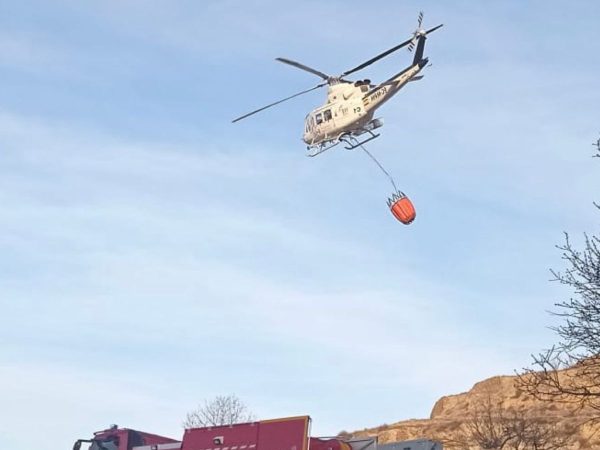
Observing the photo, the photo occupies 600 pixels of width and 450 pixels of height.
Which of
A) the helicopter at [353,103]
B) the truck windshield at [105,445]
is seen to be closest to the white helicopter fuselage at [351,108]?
the helicopter at [353,103]

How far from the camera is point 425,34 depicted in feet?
120

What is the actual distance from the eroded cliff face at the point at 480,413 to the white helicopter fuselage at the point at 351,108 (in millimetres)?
12467

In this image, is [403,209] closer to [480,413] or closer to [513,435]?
[513,435]

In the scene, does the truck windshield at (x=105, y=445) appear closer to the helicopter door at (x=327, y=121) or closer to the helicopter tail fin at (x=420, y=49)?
the helicopter door at (x=327, y=121)

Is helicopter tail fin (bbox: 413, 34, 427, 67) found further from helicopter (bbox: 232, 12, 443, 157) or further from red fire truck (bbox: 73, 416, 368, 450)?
red fire truck (bbox: 73, 416, 368, 450)

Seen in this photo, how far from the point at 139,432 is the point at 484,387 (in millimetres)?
58650

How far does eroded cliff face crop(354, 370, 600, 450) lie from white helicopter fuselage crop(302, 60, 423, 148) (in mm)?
12467

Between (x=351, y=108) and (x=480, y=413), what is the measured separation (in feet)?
100

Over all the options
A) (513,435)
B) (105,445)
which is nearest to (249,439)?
(105,445)

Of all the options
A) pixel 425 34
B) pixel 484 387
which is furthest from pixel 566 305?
pixel 484 387

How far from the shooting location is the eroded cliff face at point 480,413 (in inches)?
2074

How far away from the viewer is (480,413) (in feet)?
206

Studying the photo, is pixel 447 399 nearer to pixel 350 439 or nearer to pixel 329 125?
pixel 329 125

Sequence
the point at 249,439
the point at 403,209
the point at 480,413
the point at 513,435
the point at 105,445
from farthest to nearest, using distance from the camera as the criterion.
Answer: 1. the point at 480,413
2. the point at 513,435
3. the point at 403,209
4. the point at 105,445
5. the point at 249,439
